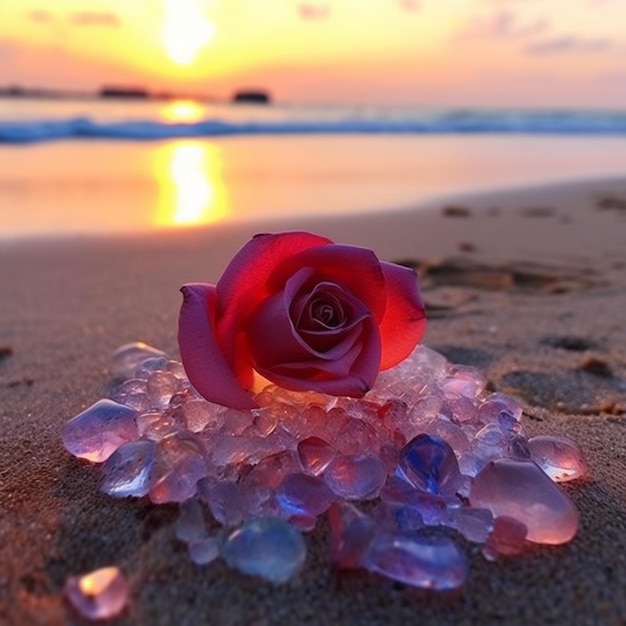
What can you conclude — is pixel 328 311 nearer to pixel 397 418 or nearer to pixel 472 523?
pixel 397 418

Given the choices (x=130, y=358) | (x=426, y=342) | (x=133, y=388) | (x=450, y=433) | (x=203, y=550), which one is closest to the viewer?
(x=203, y=550)

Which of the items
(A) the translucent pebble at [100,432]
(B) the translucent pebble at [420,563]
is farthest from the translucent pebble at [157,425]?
(B) the translucent pebble at [420,563]

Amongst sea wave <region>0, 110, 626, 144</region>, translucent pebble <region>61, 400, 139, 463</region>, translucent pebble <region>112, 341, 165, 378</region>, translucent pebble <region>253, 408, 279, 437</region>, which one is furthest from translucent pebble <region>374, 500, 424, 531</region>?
sea wave <region>0, 110, 626, 144</region>

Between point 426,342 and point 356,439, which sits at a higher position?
point 356,439

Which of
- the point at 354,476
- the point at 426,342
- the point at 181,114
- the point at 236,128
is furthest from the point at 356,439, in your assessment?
the point at 181,114

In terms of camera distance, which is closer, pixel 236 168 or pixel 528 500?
pixel 528 500

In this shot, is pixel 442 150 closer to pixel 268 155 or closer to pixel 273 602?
pixel 268 155
